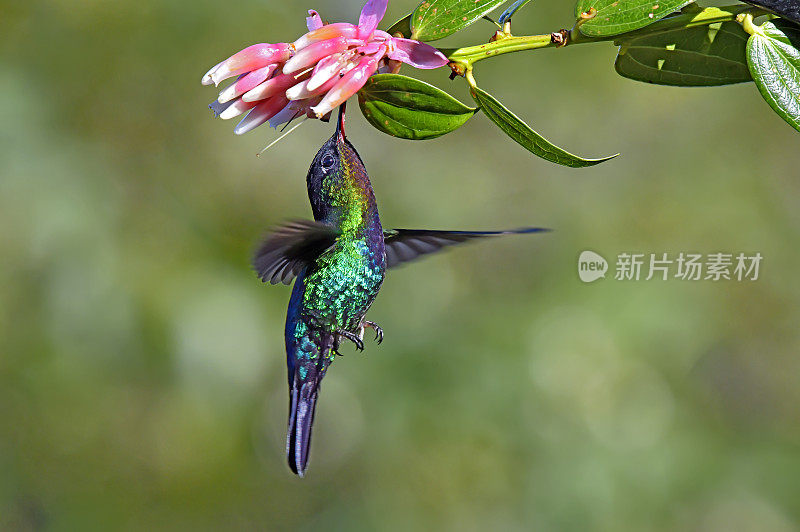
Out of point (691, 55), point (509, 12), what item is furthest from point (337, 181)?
point (691, 55)

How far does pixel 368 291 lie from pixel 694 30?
388 millimetres

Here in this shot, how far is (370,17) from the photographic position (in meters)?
0.69

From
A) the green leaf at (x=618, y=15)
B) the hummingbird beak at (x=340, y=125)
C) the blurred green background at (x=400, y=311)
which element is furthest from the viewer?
the blurred green background at (x=400, y=311)

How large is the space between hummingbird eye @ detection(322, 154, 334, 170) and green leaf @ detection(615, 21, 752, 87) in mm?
280

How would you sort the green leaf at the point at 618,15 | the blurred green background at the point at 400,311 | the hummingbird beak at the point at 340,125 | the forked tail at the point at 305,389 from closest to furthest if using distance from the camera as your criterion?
the green leaf at the point at 618,15 < the hummingbird beak at the point at 340,125 < the forked tail at the point at 305,389 < the blurred green background at the point at 400,311

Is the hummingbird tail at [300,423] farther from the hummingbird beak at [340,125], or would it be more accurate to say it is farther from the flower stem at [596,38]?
the flower stem at [596,38]

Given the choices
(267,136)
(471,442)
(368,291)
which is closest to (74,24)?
(267,136)

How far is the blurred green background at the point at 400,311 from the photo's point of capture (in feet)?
6.73

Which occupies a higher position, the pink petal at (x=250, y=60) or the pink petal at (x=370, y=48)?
the pink petal at (x=250, y=60)

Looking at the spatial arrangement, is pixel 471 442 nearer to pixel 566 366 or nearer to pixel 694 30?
pixel 566 366

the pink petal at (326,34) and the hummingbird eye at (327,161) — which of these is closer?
the pink petal at (326,34)

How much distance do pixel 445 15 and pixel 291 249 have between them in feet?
0.96

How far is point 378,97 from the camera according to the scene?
2.27ft

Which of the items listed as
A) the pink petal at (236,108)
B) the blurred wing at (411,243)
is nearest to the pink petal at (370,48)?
the pink petal at (236,108)
